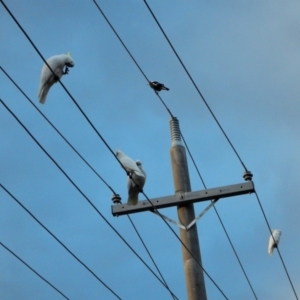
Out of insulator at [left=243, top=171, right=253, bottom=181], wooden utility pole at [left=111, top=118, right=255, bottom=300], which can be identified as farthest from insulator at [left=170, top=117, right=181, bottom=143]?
insulator at [left=243, top=171, right=253, bottom=181]

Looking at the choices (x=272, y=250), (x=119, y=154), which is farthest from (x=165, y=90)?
(x=272, y=250)

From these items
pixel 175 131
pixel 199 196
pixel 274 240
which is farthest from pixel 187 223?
pixel 274 240

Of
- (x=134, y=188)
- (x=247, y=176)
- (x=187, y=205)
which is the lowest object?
(x=187, y=205)

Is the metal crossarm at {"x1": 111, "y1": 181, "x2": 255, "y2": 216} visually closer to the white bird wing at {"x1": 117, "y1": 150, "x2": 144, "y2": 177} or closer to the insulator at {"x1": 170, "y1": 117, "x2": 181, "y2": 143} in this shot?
the white bird wing at {"x1": 117, "y1": 150, "x2": 144, "y2": 177}

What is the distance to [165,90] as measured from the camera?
42.5 feet

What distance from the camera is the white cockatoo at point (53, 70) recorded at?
34.7 ft

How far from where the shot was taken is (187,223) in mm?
11195

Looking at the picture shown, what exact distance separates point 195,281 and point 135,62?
2.73m

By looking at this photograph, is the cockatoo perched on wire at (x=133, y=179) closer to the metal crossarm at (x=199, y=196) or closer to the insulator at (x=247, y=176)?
the metal crossarm at (x=199, y=196)

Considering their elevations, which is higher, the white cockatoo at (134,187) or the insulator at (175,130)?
the insulator at (175,130)

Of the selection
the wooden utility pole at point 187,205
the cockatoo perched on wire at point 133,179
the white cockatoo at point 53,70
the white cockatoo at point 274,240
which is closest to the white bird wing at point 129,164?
the cockatoo perched on wire at point 133,179

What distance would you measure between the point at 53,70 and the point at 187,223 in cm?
251

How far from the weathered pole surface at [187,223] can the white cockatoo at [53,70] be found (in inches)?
68.7

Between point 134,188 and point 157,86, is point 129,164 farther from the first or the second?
point 157,86
